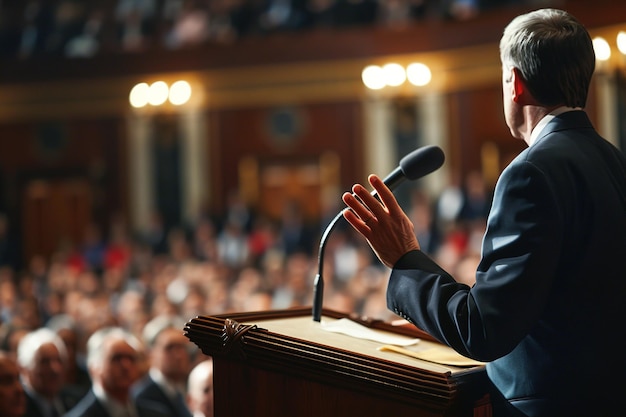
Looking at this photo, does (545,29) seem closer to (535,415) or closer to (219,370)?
(535,415)

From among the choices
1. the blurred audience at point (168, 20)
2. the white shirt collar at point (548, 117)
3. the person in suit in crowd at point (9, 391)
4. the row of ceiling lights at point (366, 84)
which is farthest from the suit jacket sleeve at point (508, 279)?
the row of ceiling lights at point (366, 84)

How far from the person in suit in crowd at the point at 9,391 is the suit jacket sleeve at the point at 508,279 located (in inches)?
120

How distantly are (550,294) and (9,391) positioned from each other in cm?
322

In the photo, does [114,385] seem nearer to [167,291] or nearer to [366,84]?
[167,291]

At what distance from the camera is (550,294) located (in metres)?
1.58

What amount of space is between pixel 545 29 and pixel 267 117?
12188 millimetres

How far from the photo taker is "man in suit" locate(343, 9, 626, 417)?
153 cm

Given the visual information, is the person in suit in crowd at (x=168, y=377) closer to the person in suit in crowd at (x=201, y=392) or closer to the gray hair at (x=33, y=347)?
the gray hair at (x=33, y=347)

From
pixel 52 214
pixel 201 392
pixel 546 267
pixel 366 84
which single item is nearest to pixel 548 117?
pixel 546 267

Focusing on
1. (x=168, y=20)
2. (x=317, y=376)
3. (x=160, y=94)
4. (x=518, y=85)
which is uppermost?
(x=168, y=20)

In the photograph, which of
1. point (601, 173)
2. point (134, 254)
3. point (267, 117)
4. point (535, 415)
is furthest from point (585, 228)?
point (267, 117)

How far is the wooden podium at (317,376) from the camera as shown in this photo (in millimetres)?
1598

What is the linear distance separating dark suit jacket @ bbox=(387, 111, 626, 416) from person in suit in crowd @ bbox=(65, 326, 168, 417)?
3.29 m

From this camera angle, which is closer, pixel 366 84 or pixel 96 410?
pixel 96 410
